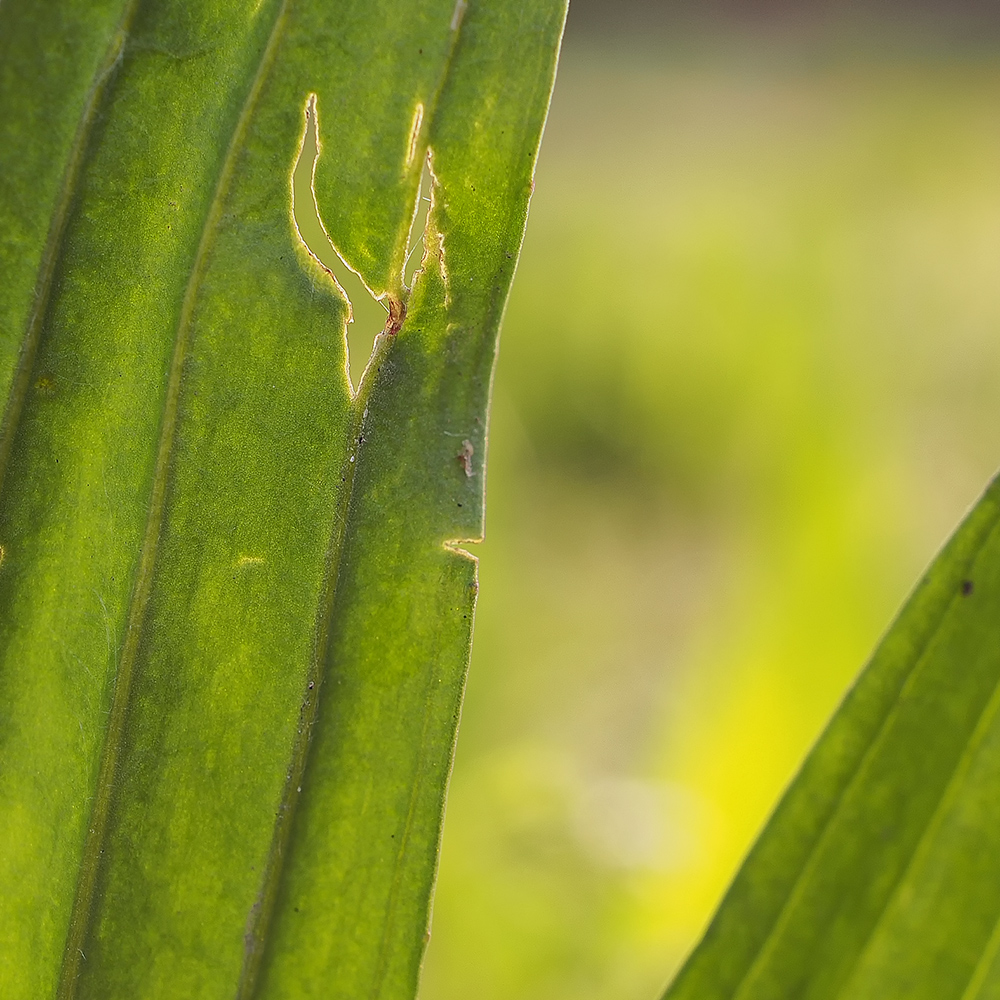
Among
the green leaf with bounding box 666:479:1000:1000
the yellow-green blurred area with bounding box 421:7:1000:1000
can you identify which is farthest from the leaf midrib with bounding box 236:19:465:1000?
the yellow-green blurred area with bounding box 421:7:1000:1000

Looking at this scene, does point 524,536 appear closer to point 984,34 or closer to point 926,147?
point 926,147

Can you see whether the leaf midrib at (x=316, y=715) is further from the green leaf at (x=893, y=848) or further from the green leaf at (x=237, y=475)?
the green leaf at (x=893, y=848)

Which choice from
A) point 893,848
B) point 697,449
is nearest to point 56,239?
point 893,848

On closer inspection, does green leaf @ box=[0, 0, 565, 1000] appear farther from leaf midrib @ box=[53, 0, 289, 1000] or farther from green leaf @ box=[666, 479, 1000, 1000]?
green leaf @ box=[666, 479, 1000, 1000]

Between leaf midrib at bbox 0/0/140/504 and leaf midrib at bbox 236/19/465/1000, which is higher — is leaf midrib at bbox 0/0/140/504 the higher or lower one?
the higher one


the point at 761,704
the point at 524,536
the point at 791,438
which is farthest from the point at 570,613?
the point at 761,704

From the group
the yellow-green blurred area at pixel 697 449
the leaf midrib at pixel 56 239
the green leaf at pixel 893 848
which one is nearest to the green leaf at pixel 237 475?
the leaf midrib at pixel 56 239

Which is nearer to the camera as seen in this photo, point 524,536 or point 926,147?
point 524,536
